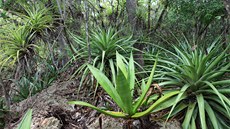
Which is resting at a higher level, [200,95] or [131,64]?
[131,64]

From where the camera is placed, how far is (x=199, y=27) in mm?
6059

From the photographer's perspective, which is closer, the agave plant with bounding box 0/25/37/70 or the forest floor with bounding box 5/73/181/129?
the forest floor with bounding box 5/73/181/129

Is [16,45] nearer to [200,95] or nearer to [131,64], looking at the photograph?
[131,64]

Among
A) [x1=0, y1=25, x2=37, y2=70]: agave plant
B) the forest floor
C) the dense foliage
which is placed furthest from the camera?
[x1=0, y1=25, x2=37, y2=70]: agave plant

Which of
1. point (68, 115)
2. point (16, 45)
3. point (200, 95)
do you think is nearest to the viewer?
point (200, 95)

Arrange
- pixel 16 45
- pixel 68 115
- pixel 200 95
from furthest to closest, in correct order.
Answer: pixel 16 45
pixel 68 115
pixel 200 95

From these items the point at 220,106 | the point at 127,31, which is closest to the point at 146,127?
the point at 220,106

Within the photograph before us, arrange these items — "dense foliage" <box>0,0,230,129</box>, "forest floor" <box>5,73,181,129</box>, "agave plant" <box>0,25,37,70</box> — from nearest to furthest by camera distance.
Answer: "dense foliage" <box>0,0,230,129</box> < "forest floor" <box>5,73,181,129</box> < "agave plant" <box>0,25,37,70</box>

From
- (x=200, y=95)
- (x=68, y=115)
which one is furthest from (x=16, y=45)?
(x=200, y=95)

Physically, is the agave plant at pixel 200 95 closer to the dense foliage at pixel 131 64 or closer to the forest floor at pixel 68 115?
the dense foliage at pixel 131 64

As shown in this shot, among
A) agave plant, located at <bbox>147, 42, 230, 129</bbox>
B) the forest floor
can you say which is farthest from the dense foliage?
the forest floor

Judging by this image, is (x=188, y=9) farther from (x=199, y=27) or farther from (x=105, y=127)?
(x=105, y=127)

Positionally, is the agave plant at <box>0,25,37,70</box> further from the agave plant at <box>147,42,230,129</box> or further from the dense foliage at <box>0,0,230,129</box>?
the agave plant at <box>147,42,230,129</box>

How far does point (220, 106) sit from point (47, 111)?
2115mm
